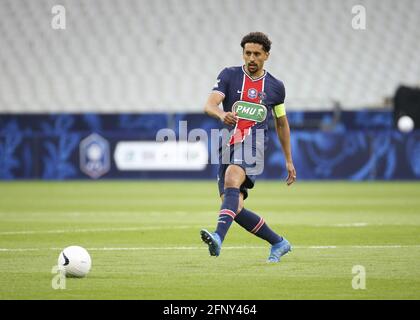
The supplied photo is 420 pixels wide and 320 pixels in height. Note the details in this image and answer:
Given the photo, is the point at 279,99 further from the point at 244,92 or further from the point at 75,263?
the point at 75,263

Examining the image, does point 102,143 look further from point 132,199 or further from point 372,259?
point 372,259

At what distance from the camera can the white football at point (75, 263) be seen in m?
8.38

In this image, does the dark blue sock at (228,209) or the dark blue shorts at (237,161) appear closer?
the dark blue sock at (228,209)

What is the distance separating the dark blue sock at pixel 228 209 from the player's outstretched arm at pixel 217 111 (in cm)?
71

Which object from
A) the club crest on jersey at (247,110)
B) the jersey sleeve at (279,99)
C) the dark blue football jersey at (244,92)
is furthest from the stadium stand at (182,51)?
the club crest on jersey at (247,110)

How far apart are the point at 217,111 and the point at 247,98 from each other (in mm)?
539

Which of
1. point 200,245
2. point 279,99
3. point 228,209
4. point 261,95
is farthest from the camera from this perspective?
point 200,245

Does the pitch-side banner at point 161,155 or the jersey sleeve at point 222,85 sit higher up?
the pitch-side banner at point 161,155

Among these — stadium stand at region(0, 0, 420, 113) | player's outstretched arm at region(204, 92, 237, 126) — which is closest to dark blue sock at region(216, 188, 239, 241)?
player's outstretched arm at region(204, 92, 237, 126)

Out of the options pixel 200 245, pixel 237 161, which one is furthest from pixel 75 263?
pixel 200 245

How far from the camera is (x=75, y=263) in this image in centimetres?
838

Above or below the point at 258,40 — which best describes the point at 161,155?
above

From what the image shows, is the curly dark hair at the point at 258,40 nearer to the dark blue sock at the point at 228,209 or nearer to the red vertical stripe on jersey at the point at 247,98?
the red vertical stripe on jersey at the point at 247,98

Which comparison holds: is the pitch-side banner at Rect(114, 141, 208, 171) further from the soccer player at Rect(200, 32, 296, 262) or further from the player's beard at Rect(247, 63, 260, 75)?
the player's beard at Rect(247, 63, 260, 75)
